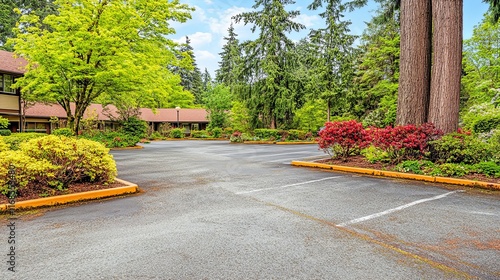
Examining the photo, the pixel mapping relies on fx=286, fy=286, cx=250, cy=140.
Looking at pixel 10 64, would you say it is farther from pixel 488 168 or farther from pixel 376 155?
pixel 488 168

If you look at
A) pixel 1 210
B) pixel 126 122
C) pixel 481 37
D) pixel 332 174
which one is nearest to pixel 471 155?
pixel 332 174

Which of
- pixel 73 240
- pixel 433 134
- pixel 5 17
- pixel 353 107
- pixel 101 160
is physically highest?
pixel 5 17

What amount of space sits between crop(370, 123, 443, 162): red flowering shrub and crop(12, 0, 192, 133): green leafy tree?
41.3 feet

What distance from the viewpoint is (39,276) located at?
8.54 ft

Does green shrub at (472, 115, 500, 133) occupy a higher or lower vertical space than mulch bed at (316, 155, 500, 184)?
higher

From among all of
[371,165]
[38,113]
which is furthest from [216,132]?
[371,165]

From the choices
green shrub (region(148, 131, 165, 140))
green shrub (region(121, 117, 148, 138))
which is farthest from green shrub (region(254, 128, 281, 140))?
green shrub (region(148, 131, 165, 140))

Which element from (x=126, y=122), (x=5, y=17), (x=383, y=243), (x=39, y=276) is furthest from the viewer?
(x=5, y=17)

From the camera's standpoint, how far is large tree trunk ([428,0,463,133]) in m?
8.39

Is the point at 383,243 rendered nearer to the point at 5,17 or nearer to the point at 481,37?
the point at 481,37

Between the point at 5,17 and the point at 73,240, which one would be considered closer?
the point at 73,240

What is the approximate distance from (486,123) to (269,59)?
17.2 m

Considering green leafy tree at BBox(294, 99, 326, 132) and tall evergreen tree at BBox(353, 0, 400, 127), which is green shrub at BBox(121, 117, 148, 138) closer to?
green leafy tree at BBox(294, 99, 326, 132)

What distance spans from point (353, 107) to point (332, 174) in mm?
20584
